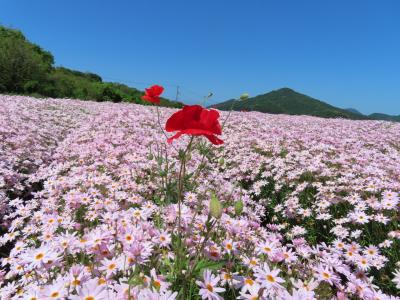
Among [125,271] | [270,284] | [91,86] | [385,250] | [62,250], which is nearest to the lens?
[270,284]

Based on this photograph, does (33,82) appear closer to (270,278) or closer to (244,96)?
(244,96)

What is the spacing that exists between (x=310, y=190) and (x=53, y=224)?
4.70 metres

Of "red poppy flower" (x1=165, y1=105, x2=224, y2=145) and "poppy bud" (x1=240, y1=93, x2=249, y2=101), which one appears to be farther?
"poppy bud" (x1=240, y1=93, x2=249, y2=101)

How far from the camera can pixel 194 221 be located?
110 inches

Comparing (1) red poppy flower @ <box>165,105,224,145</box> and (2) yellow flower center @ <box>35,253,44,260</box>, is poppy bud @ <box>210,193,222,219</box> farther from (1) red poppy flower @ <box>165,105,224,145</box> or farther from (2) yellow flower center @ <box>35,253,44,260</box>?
(2) yellow flower center @ <box>35,253,44,260</box>

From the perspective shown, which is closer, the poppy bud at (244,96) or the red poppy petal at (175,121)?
the red poppy petal at (175,121)

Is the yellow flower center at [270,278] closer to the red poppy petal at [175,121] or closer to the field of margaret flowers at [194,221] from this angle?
the field of margaret flowers at [194,221]

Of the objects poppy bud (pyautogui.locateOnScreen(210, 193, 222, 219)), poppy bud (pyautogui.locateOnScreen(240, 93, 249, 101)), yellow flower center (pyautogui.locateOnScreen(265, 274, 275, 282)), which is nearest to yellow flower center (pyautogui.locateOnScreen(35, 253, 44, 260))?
poppy bud (pyautogui.locateOnScreen(210, 193, 222, 219))

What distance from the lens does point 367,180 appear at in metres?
4.84

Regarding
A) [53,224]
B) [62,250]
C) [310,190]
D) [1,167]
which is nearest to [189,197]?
[53,224]

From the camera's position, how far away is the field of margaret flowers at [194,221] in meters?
1.83

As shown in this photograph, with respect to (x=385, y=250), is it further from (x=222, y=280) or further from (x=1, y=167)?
(x=1, y=167)

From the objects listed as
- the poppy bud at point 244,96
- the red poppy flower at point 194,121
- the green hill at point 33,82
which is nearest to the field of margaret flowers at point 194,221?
the red poppy flower at point 194,121

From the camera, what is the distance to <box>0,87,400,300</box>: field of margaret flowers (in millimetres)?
1829
